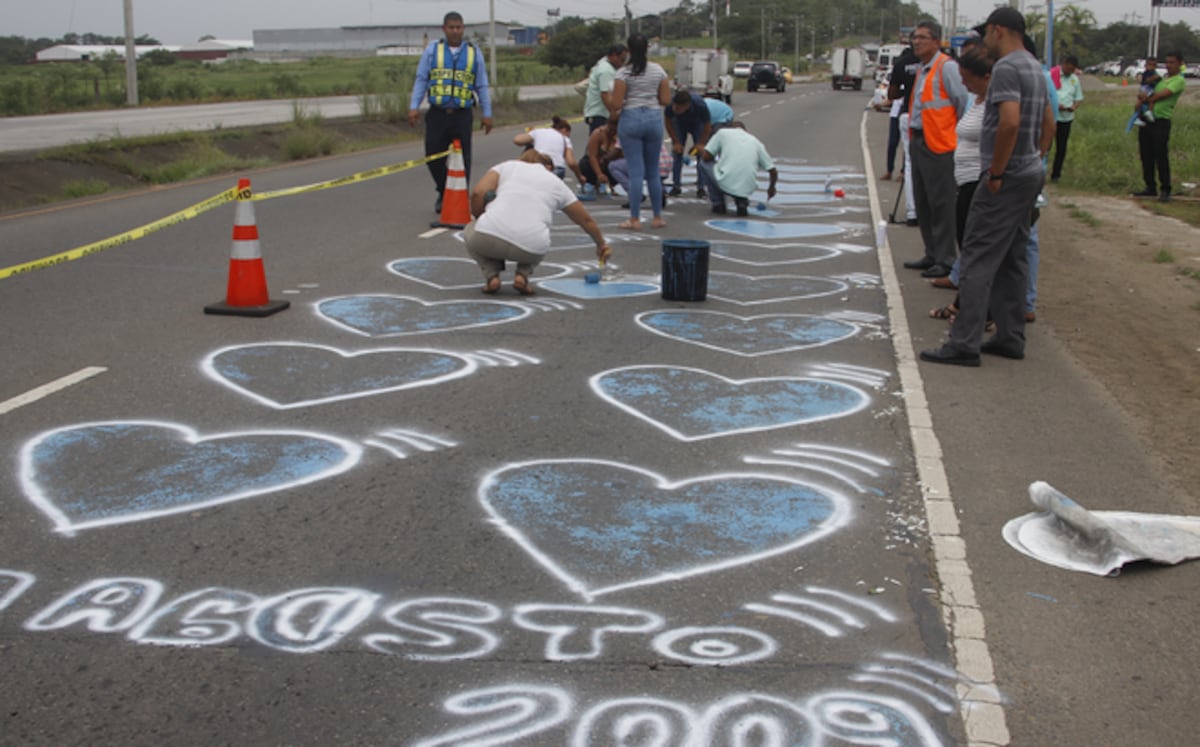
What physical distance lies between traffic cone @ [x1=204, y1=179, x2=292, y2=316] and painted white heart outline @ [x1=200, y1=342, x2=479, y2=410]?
857 mm

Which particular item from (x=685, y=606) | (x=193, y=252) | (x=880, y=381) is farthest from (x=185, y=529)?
(x=193, y=252)

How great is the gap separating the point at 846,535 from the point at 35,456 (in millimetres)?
3310

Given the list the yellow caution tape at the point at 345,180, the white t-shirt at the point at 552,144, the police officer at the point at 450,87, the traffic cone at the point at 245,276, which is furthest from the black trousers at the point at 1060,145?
the traffic cone at the point at 245,276

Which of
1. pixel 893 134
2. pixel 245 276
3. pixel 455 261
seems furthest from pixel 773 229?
pixel 245 276

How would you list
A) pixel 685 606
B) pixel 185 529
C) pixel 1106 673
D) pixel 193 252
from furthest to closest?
pixel 193 252 → pixel 185 529 → pixel 685 606 → pixel 1106 673

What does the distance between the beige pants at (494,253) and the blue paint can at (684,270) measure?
0.95 metres

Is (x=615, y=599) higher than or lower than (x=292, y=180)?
lower

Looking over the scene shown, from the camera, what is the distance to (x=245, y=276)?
7.68 meters

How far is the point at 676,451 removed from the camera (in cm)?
509

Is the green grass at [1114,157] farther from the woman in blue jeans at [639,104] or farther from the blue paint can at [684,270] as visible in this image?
the blue paint can at [684,270]

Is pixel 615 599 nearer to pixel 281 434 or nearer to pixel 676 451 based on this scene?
pixel 676 451

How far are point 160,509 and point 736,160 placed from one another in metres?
9.33

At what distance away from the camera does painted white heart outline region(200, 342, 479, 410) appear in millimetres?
5762

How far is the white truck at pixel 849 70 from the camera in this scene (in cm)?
6769
